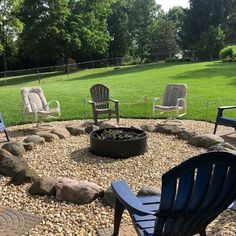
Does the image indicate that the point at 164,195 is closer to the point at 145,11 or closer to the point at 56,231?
the point at 56,231

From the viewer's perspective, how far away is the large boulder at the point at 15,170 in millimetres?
4461

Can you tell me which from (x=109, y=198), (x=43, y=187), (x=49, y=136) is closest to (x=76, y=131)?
(x=49, y=136)

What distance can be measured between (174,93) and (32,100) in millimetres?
3089

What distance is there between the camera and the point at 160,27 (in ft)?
153

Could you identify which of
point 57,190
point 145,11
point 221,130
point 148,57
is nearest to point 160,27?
point 145,11

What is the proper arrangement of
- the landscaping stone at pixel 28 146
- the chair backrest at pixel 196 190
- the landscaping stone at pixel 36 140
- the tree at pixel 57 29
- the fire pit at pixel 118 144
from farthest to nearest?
1. the tree at pixel 57 29
2. the landscaping stone at pixel 36 140
3. the landscaping stone at pixel 28 146
4. the fire pit at pixel 118 144
5. the chair backrest at pixel 196 190

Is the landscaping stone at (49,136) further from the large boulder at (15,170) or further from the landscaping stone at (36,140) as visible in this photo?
the large boulder at (15,170)

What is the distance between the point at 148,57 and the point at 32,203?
127ft

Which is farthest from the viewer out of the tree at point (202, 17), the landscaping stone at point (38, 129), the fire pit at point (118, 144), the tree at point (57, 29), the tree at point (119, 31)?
the tree at point (202, 17)

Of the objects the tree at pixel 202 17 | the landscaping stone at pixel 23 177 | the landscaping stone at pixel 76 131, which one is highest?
the tree at pixel 202 17

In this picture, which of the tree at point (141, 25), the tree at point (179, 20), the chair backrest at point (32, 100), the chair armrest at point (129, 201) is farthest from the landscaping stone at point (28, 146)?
the tree at point (141, 25)

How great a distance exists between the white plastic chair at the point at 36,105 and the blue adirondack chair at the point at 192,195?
5.39 metres

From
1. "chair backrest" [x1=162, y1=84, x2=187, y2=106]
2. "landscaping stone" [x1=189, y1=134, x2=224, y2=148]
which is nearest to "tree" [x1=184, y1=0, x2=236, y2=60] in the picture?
"chair backrest" [x1=162, y1=84, x2=187, y2=106]

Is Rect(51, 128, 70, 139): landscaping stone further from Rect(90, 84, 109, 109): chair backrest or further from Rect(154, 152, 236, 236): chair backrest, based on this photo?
Rect(154, 152, 236, 236): chair backrest
